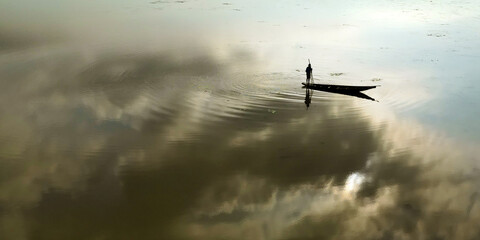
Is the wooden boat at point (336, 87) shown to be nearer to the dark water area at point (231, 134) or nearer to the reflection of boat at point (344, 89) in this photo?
the reflection of boat at point (344, 89)

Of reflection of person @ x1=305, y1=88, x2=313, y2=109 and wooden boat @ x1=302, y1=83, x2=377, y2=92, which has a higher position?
wooden boat @ x1=302, y1=83, x2=377, y2=92

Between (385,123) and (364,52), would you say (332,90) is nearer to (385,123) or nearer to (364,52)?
(385,123)

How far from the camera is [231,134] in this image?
11.9m

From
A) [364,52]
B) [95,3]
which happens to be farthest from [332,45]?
[95,3]

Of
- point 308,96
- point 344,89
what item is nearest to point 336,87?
point 344,89

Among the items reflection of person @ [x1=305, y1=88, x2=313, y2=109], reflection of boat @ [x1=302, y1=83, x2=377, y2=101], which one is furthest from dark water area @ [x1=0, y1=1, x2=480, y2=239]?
reflection of boat @ [x1=302, y1=83, x2=377, y2=101]

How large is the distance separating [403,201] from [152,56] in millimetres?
12843

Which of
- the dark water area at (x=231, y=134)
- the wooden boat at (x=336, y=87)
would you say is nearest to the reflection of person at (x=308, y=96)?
the dark water area at (x=231, y=134)

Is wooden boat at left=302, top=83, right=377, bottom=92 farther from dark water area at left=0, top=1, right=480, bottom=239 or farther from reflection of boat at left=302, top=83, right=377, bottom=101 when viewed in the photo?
dark water area at left=0, top=1, right=480, bottom=239

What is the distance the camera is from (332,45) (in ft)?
68.3

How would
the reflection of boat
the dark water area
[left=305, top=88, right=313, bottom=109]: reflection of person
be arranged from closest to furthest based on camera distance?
the dark water area
[left=305, top=88, right=313, bottom=109]: reflection of person
the reflection of boat

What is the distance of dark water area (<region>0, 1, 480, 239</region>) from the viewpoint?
8492 mm

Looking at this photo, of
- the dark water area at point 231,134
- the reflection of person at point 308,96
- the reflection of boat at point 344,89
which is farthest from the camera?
the reflection of boat at point 344,89

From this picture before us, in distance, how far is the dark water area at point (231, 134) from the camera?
8.49 metres
